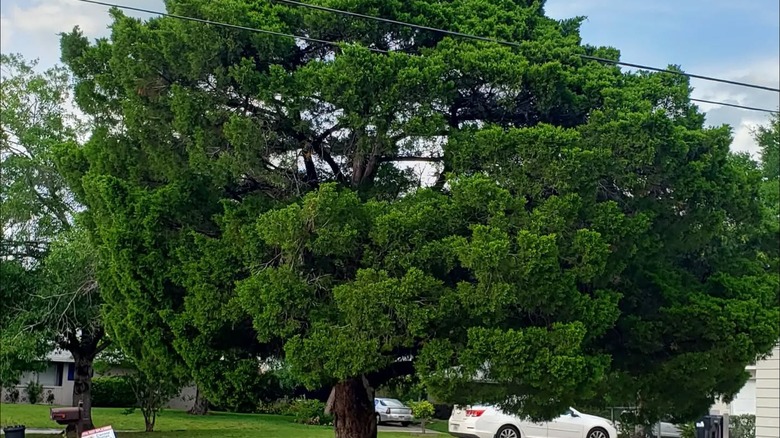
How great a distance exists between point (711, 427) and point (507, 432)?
6491 millimetres

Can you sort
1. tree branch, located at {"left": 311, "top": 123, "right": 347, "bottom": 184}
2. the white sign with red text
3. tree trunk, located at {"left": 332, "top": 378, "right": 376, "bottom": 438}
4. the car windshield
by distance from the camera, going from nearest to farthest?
the white sign with red text → tree branch, located at {"left": 311, "top": 123, "right": 347, "bottom": 184} → tree trunk, located at {"left": 332, "top": 378, "right": 376, "bottom": 438} → the car windshield

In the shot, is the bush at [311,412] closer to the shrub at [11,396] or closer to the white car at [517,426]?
the white car at [517,426]

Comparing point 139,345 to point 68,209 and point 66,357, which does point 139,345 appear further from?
point 66,357

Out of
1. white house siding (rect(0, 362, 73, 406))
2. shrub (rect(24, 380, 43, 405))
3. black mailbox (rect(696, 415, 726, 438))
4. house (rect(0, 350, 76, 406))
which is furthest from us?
white house siding (rect(0, 362, 73, 406))

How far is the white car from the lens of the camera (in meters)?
21.4

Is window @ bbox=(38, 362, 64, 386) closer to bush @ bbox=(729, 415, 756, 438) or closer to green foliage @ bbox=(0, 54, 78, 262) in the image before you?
green foliage @ bbox=(0, 54, 78, 262)

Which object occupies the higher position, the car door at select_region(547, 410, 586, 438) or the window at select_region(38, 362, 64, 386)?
the car door at select_region(547, 410, 586, 438)

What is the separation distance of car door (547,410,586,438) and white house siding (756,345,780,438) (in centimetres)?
668

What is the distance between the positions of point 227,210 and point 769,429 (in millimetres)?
10336

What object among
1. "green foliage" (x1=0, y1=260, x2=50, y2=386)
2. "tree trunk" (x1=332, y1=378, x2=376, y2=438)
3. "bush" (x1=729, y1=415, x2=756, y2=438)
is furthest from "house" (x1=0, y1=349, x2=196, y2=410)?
"tree trunk" (x1=332, y1=378, x2=376, y2=438)

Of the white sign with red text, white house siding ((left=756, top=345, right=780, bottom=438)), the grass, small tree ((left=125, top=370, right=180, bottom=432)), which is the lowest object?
the grass

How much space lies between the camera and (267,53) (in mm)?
12133

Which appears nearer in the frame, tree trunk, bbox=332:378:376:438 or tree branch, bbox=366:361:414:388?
tree branch, bbox=366:361:414:388

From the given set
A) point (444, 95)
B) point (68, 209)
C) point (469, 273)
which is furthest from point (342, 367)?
point (68, 209)
